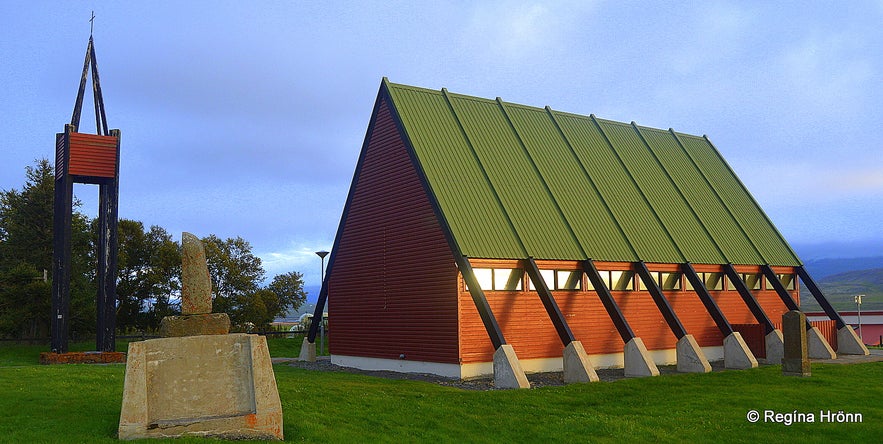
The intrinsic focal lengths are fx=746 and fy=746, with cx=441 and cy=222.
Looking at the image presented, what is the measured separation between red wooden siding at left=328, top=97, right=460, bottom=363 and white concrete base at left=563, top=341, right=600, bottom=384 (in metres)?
4.14

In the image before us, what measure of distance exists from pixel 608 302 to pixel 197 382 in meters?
17.1

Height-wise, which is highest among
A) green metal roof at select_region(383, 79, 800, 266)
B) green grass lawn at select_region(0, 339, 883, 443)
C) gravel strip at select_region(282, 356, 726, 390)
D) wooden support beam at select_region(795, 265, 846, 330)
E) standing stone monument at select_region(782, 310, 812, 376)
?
green metal roof at select_region(383, 79, 800, 266)

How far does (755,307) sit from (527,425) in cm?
1906

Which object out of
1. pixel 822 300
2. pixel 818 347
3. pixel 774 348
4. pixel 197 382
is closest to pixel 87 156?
pixel 197 382

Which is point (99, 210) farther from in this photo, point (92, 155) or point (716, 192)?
point (716, 192)

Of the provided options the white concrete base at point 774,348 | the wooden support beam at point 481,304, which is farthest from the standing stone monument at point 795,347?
the wooden support beam at point 481,304

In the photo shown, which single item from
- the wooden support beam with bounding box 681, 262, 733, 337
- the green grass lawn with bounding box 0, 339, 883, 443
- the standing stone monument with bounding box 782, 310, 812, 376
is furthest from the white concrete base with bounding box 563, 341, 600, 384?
the wooden support beam with bounding box 681, 262, 733, 337

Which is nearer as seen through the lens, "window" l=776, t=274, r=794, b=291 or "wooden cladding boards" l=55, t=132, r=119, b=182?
"wooden cladding boards" l=55, t=132, r=119, b=182

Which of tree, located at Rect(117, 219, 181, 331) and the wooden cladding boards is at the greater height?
the wooden cladding boards

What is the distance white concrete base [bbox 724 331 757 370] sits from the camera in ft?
96.1

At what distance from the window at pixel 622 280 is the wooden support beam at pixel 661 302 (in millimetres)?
733

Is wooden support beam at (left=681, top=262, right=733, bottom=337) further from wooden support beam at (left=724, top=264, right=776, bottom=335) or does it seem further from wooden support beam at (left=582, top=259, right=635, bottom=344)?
wooden support beam at (left=582, top=259, right=635, bottom=344)

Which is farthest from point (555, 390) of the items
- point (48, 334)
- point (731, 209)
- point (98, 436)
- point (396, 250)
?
point (48, 334)

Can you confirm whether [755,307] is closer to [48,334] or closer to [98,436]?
[98,436]
